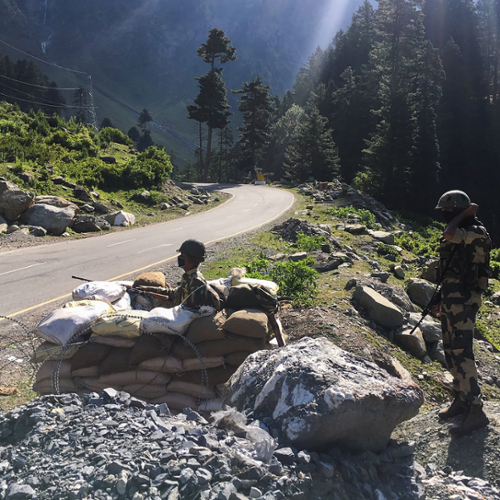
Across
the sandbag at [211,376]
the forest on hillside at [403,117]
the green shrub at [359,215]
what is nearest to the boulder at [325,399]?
the sandbag at [211,376]

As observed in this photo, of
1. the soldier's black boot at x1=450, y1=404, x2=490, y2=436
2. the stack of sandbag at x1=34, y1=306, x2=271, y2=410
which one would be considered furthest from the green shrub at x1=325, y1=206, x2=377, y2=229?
the soldier's black boot at x1=450, y1=404, x2=490, y2=436

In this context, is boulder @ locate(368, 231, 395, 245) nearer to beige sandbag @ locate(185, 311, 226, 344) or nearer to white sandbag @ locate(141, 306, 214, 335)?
beige sandbag @ locate(185, 311, 226, 344)

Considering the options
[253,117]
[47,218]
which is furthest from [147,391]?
[253,117]

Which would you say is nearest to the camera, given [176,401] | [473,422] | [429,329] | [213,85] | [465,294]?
[473,422]

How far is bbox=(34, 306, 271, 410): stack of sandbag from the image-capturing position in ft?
16.9

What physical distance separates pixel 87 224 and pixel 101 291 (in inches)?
477

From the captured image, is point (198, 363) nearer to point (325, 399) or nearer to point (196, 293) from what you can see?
point (196, 293)

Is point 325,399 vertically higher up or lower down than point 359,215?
higher up

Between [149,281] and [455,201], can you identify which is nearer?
[455,201]

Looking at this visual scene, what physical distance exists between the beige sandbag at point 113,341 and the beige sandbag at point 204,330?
70 cm

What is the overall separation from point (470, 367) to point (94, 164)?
24242mm

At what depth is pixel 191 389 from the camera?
5289mm

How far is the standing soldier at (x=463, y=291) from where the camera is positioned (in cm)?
395

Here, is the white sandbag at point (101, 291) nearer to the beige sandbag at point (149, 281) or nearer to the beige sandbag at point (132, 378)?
the beige sandbag at point (149, 281)
